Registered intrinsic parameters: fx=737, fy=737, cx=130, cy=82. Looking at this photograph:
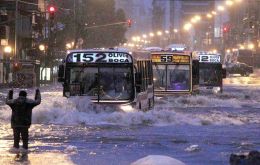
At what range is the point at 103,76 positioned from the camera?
79.3 ft

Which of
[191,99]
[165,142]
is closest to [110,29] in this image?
[191,99]

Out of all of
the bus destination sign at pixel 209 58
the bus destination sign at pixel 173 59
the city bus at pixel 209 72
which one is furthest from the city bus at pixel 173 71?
the bus destination sign at pixel 209 58

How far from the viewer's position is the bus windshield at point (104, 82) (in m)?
23.9

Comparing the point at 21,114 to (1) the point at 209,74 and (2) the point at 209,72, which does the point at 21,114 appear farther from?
(2) the point at 209,72

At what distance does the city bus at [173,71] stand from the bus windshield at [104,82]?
11.3 meters

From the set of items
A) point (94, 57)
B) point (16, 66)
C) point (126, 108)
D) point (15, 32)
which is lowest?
point (126, 108)

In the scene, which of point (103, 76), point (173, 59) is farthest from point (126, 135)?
point (173, 59)

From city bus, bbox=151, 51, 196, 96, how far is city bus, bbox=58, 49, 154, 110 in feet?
35.7

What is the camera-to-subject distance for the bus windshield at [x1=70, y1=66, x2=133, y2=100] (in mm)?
23875

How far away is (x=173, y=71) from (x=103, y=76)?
38.1 feet

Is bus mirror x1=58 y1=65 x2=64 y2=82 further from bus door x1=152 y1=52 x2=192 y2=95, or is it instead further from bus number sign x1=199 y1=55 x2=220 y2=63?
bus number sign x1=199 y1=55 x2=220 y2=63

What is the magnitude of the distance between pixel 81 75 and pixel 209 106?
14.7 m

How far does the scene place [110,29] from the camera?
120625 millimetres

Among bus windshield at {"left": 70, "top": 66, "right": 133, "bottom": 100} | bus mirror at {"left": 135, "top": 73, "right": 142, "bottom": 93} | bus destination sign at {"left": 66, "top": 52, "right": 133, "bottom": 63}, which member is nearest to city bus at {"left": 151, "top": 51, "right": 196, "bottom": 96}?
bus destination sign at {"left": 66, "top": 52, "right": 133, "bottom": 63}
